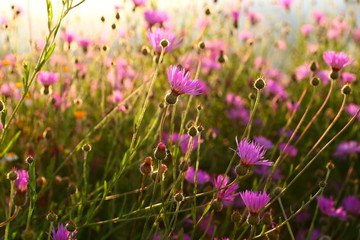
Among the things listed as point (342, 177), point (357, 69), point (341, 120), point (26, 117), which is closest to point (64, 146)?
point (26, 117)

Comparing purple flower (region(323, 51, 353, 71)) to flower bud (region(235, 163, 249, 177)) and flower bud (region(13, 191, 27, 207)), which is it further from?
flower bud (region(13, 191, 27, 207))

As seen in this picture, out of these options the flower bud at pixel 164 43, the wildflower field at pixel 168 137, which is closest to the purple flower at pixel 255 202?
the wildflower field at pixel 168 137

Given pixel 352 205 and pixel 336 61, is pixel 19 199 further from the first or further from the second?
pixel 352 205

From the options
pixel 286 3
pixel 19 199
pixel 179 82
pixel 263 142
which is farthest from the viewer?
pixel 286 3

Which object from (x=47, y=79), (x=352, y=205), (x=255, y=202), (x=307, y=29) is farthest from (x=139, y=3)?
(x=307, y=29)

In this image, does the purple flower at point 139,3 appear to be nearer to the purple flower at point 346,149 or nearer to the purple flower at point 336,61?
the purple flower at point 336,61

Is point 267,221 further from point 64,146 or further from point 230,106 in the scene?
point 230,106

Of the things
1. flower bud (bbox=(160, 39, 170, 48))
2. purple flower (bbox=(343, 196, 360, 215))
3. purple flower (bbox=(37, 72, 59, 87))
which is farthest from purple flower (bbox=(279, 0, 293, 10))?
flower bud (bbox=(160, 39, 170, 48))
